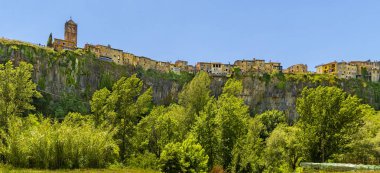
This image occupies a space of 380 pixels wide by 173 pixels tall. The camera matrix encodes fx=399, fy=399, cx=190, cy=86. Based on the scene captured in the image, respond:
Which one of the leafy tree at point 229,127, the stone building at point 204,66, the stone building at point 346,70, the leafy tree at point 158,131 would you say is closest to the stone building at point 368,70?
the stone building at point 346,70

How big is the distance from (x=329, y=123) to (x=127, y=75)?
95.6 m

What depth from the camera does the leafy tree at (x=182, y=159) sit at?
143 feet

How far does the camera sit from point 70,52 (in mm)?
125375

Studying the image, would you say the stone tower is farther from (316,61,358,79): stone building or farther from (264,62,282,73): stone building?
(316,61,358,79): stone building

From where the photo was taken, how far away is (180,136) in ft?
206

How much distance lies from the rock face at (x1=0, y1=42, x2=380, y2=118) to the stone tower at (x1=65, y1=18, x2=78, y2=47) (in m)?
43.7

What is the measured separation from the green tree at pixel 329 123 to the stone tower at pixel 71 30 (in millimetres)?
138949

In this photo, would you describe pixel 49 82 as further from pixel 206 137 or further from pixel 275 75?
pixel 275 75

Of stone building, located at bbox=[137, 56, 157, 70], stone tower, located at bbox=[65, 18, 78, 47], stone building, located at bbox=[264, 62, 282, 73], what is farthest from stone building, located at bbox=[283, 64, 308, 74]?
stone tower, located at bbox=[65, 18, 78, 47]

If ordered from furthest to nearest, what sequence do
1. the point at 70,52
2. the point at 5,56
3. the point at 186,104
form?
the point at 70,52
the point at 5,56
the point at 186,104

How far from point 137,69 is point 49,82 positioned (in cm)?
3789

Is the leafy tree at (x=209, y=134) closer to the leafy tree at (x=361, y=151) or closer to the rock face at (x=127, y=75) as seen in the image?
the leafy tree at (x=361, y=151)

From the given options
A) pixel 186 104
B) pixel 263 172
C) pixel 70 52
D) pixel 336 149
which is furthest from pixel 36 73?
pixel 336 149

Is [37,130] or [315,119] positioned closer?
[37,130]
